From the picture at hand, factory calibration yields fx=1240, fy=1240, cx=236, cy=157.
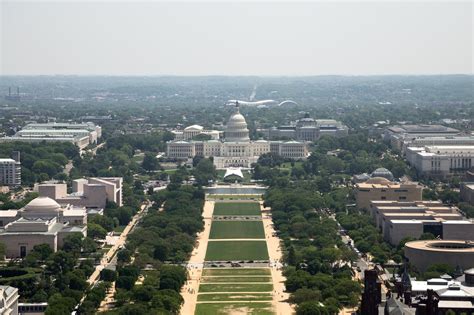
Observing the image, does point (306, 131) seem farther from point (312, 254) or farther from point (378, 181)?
point (312, 254)

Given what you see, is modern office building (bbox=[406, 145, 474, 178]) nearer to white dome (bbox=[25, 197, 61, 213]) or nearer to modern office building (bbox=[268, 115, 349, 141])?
modern office building (bbox=[268, 115, 349, 141])

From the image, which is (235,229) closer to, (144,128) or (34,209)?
(34,209)

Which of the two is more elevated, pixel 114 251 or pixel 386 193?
pixel 386 193

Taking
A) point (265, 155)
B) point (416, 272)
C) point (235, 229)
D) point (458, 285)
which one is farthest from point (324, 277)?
point (265, 155)

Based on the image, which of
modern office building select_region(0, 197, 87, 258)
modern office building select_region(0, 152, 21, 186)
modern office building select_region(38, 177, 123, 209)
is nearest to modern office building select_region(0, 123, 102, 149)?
modern office building select_region(0, 152, 21, 186)

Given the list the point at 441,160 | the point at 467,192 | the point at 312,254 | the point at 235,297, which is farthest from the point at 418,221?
the point at 441,160

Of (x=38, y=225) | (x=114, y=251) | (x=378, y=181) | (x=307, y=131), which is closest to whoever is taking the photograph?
(x=114, y=251)
